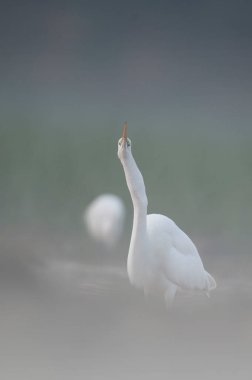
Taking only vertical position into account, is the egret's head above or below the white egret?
above

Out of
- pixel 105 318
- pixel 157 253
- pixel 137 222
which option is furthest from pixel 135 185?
pixel 105 318

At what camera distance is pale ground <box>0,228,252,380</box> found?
2615 mm

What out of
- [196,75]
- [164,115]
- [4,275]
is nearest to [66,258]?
[4,275]

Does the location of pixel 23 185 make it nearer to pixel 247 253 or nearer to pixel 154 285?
pixel 154 285

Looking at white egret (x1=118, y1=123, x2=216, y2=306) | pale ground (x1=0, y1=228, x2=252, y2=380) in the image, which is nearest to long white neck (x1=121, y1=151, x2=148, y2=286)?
white egret (x1=118, y1=123, x2=216, y2=306)

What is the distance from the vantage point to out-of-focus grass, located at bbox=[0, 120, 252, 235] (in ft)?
Result: 8.87

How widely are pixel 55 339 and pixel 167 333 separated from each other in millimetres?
400

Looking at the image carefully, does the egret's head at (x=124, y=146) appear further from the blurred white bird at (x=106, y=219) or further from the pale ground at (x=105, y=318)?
the pale ground at (x=105, y=318)

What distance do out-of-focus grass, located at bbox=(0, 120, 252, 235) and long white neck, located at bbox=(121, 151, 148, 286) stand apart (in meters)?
0.08

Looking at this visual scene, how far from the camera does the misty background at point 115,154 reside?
2.67m

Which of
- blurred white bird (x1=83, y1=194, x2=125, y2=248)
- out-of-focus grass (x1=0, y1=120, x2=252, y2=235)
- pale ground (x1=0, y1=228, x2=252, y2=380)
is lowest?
pale ground (x1=0, y1=228, x2=252, y2=380)

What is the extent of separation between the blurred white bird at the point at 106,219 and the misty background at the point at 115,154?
0.09 ft

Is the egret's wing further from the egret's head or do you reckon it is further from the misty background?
the egret's head

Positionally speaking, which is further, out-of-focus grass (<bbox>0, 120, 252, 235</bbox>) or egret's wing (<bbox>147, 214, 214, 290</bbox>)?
out-of-focus grass (<bbox>0, 120, 252, 235</bbox>)
